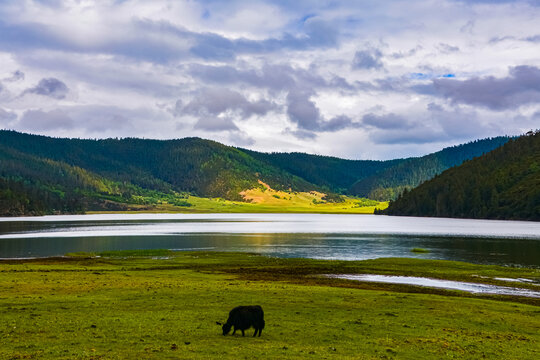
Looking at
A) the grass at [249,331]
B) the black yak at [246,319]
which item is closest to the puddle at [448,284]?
the grass at [249,331]

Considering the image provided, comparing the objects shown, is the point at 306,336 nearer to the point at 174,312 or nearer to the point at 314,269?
the point at 174,312

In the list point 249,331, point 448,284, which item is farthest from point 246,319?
point 448,284

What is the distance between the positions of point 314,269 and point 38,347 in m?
50.7

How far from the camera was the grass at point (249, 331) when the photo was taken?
73.5ft

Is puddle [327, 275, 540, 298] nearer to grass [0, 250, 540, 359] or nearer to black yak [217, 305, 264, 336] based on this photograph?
grass [0, 250, 540, 359]

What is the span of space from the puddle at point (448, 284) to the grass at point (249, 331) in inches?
186

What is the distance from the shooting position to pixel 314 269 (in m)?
69.8

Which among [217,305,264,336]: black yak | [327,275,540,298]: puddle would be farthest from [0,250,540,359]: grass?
[327,275,540,298]: puddle

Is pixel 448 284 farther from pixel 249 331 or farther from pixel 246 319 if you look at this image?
pixel 246 319

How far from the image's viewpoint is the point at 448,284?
56219mm

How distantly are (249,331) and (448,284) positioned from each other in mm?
36515

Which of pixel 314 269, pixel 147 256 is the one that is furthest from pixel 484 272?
pixel 147 256

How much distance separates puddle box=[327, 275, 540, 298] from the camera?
4956 centimetres

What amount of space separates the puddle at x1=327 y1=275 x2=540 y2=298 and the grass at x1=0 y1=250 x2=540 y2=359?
186 inches
